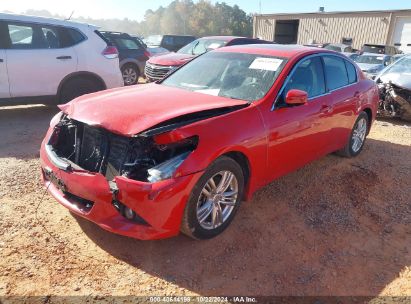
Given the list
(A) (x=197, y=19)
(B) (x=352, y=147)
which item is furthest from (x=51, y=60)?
(A) (x=197, y=19)

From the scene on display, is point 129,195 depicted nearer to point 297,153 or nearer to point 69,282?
point 69,282

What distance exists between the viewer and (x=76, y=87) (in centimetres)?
697

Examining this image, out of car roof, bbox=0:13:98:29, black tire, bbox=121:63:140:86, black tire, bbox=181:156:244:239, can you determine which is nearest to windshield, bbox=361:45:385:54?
black tire, bbox=121:63:140:86

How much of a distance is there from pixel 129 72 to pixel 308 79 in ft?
28.8

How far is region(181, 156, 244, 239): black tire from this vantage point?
9.46 feet

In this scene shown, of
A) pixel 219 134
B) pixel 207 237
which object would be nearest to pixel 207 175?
pixel 219 134

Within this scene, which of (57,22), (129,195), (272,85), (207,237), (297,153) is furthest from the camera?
(57,22)

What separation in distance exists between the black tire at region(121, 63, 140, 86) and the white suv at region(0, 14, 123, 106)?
4.44 meters

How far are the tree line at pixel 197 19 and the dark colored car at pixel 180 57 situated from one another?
175 ft

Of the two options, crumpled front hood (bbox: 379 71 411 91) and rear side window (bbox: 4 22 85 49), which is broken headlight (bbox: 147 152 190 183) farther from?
crumpled front hood (bbox: 379 71 411 91)

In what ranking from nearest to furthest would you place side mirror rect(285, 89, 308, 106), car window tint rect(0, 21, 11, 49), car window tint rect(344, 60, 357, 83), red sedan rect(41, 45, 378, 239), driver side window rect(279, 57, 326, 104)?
red sedan rect(41, 45, 378, 239) → side mirror rect(285, 89, 308, 106) → driver side window rect(279, 57, 326, 104) → car window tint rect(344, 60, 357, 83) → car window tint rect(0, 21, 11, 49)

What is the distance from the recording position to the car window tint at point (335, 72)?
4574 millimetres

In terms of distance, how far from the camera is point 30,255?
2.92m

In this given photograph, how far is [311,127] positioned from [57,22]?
522 cm
